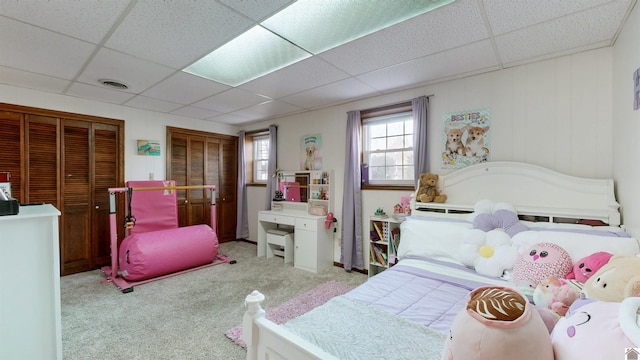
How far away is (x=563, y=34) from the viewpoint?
1.92m

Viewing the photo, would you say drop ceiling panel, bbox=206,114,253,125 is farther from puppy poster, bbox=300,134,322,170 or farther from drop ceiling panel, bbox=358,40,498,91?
drop ceiling panel, bbox=358,40,498,91

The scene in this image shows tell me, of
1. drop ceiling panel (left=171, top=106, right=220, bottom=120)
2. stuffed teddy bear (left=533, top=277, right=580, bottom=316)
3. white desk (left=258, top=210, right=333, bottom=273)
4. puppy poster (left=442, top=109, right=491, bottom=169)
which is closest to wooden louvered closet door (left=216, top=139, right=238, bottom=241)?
drop ceiling panel (left=171, top=106, right=220, bottom=120)

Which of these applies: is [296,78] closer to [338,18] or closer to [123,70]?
[338,18]

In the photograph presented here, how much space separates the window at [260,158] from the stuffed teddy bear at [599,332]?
4.66 m

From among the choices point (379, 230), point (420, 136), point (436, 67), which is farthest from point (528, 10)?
point (379, 230)

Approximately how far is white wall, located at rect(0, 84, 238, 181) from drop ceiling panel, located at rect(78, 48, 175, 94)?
2.77 feet

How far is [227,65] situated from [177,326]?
2.40 m

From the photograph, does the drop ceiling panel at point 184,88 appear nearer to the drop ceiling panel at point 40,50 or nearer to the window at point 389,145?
the drop ceiling panel at point 40,50

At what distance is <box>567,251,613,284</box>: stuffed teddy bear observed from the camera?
1398mm

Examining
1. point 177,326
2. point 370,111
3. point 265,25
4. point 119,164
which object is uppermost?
point 265,25

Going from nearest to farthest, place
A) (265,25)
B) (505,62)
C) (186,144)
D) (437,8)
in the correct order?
1. (437,8)
2. (265,25)
3. (505,62)
4. (186,144)

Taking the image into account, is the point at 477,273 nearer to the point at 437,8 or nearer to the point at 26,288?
the point at 437,8

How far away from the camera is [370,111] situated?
135 inches

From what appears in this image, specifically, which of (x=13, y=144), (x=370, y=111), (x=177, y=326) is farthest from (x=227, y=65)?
(x=13, y=144)
